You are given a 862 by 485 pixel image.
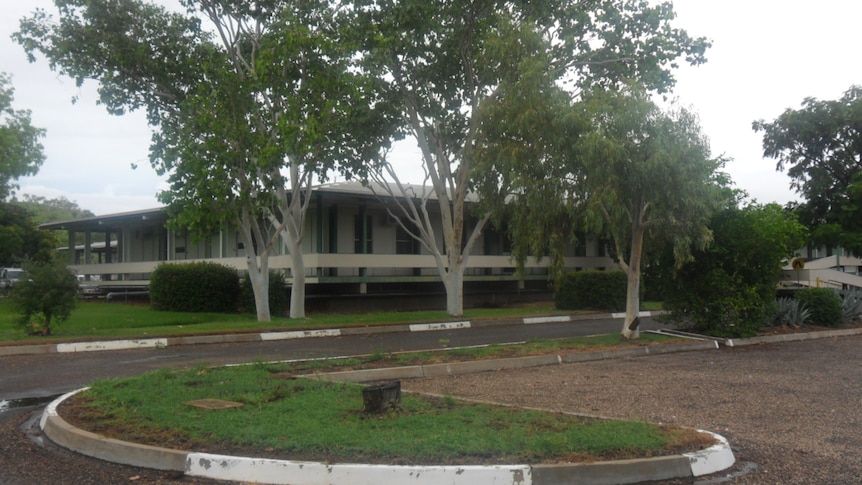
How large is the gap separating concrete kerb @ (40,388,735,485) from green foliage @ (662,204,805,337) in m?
11.8

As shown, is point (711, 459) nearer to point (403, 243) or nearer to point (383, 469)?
point (383, 469)

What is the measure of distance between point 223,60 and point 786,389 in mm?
16074

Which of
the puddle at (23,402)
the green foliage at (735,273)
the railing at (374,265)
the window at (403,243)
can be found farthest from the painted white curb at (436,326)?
the puddle at (23,402)

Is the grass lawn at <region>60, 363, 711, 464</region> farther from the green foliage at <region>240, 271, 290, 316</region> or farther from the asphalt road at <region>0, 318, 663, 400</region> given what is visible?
the green foliage at <region>240, 271, 290, 316</region>

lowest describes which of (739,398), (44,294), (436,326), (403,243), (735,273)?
(739,398)

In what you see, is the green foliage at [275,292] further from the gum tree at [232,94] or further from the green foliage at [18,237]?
the green foliage at [18,237]

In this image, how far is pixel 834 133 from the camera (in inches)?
1497

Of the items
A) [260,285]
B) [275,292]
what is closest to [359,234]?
[275,292]

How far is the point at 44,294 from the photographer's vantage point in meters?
16.3

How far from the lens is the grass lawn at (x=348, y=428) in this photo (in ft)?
20.0

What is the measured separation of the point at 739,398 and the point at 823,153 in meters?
34.1

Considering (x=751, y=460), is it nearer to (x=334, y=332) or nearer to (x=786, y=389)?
(x=786, y=389)

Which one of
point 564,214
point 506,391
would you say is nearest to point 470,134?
point 564,214

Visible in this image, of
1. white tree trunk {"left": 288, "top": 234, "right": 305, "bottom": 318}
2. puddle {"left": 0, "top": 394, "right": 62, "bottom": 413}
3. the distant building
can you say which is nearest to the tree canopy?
the distant building
